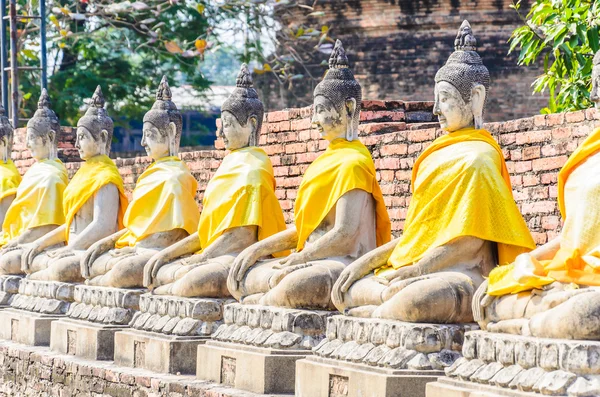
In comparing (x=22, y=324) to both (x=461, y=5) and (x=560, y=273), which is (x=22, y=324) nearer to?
(x=560, y=273)

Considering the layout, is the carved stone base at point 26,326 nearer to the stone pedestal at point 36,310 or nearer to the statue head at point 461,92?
the stone pedestal at point 36,310

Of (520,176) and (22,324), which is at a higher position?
(520,176)

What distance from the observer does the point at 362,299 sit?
21.6 feet

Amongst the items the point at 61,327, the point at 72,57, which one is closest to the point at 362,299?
the point at 61,327

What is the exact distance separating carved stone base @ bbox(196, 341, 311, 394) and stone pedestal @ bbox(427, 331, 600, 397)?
4.71 feet

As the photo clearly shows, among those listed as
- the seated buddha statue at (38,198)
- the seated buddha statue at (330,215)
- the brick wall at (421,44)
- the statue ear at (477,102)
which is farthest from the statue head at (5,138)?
the statue ear at (477,102)

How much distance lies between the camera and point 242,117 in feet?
27.5

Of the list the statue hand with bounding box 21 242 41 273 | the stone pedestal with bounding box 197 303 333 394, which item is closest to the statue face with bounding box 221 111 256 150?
the stone pedestal with bounding box 197 303 333 394

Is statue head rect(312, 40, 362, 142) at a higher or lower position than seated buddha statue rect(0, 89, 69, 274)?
higher

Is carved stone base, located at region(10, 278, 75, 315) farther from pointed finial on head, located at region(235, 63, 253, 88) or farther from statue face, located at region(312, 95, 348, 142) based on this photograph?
statue face, located at region(312, 95, 348, 142)

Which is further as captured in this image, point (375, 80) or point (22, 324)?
point (375, 80)

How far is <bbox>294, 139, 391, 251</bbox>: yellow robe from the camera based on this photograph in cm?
711

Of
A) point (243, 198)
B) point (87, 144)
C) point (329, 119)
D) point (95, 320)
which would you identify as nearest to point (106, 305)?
point (95, 320)

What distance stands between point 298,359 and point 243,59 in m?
12.8
